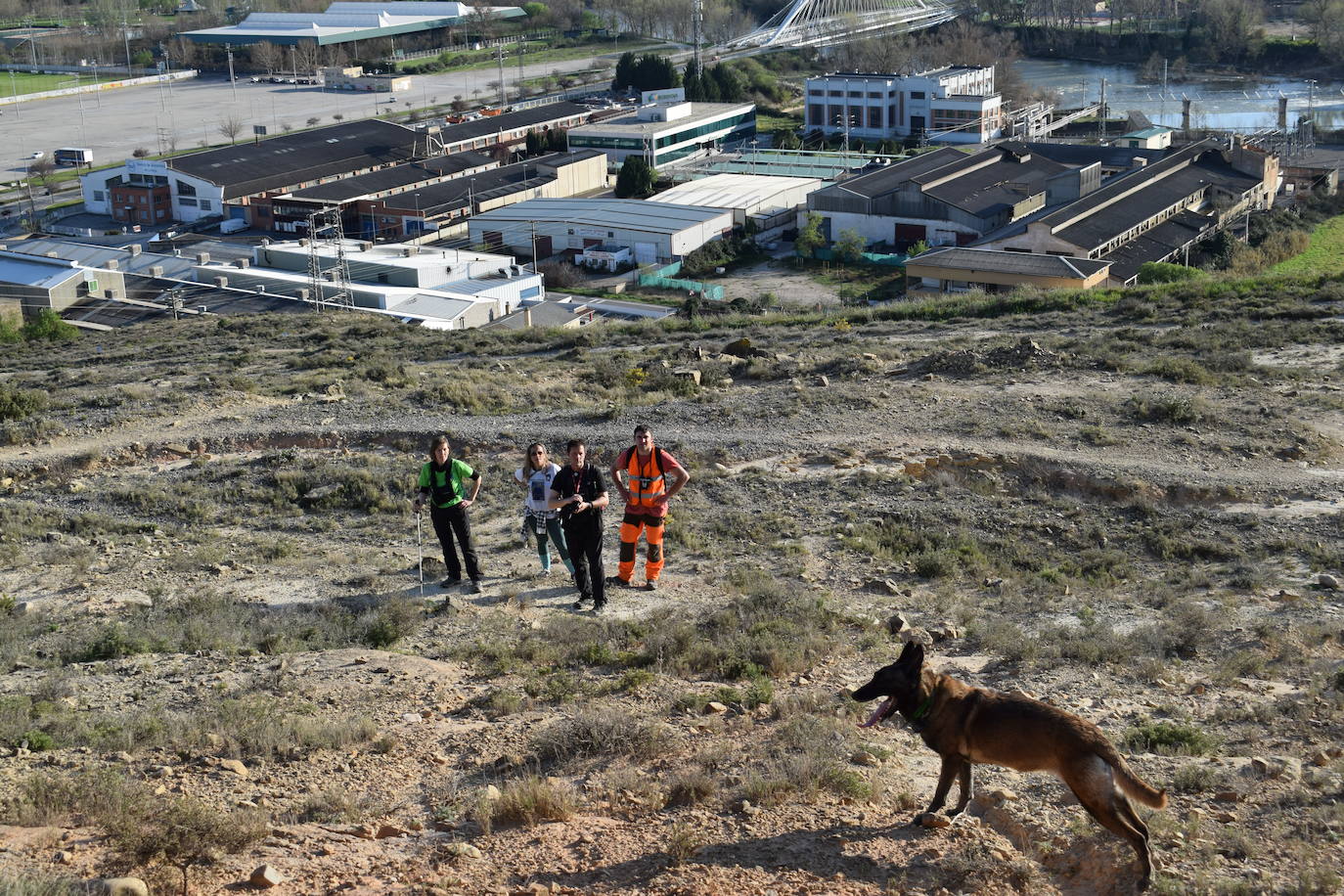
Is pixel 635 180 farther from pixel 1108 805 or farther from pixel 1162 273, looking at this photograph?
pixel 1108 805

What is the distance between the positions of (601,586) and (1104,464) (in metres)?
4.56

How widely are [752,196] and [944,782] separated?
34.7 meters

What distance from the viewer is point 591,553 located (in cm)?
693

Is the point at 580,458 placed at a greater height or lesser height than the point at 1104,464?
greater

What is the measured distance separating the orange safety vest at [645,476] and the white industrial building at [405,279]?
17.7 m

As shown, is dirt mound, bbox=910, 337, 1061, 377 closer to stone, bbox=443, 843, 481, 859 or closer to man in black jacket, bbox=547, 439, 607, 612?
man in black jacket, bbox=547, 439, 607, 612

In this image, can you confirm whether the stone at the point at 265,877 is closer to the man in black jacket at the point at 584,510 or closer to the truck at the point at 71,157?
the man in black jacket at the point at 584,510

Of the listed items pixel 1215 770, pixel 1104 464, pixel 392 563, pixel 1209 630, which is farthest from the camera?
pixel 1104 464

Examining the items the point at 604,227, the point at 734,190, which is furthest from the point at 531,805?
the point at 734,190

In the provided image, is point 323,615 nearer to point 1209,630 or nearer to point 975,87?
point 1209,630

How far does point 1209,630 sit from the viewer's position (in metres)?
6.62

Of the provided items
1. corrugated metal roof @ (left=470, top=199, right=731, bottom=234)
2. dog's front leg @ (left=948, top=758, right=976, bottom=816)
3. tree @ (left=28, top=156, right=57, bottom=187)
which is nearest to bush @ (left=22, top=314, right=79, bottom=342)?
corrugated metal roof @ (left=470, top=199, right=731, bottom=234)

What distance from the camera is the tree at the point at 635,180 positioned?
1606 inches

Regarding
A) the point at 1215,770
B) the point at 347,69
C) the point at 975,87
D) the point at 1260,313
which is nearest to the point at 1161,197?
the point at 1260,313
